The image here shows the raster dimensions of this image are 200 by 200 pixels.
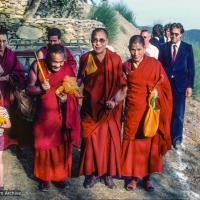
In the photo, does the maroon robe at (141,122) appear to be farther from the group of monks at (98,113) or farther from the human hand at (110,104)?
the human hand at (110,104)

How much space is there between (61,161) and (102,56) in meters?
1.40

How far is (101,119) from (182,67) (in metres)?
2.52

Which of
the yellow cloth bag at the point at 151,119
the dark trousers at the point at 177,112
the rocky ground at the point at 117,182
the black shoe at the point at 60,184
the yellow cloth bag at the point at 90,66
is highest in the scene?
the yellow cloth bag at the point at 90,66

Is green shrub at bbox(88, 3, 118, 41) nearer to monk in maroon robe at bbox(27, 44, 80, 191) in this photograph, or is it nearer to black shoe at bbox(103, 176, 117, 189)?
black shoe at bbox(103, 176, 117, 189)

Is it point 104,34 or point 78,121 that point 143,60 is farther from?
point 78,121

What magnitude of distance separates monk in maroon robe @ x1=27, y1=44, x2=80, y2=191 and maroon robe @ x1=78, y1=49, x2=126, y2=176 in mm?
169

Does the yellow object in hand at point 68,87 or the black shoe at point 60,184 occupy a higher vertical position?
the yellow object in hand at point 68,87

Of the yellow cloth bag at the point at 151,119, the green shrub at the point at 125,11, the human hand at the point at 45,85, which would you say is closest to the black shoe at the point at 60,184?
the yellow cloth bag at the point at 151,119

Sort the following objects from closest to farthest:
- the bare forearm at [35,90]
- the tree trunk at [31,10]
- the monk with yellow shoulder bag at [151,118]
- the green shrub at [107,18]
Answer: the bare forearm at [35,90] → the monk with yellow shoulder bag at [151,118] → the tree trunk at [31,10] → the green shrub at [107,18]

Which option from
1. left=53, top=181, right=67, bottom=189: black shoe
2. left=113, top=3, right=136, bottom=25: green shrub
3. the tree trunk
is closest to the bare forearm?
left=53, top=181, right=67, bottom=189: black shoe

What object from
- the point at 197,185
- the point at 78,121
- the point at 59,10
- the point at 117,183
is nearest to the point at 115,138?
the point at 78,121

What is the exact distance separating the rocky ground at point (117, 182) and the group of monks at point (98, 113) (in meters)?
0.18

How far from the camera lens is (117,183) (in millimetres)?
6145

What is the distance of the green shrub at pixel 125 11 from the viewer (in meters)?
27.5
